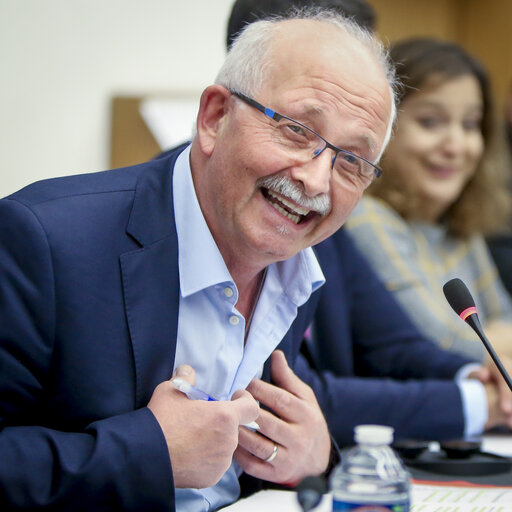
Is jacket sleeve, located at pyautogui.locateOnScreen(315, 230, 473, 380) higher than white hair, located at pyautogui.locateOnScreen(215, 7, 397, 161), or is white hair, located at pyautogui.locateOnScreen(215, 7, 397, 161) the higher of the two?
white hair, located at pyautogui.locateOnScreen(215, 7, 397, 161)

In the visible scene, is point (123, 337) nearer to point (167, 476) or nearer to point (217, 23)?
point (167, 476)

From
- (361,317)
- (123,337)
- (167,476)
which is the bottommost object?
(361,317)

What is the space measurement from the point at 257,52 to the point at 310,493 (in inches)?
27.5

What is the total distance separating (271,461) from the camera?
4.22 ft

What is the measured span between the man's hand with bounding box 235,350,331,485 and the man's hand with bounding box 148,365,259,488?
0.15 m

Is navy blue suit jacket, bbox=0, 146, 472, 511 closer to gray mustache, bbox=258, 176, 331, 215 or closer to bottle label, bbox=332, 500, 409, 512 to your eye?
gray mustache, bbox=258, 176, 331, 215

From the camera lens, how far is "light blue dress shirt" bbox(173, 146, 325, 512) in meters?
1.25

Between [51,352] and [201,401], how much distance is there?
21 cm

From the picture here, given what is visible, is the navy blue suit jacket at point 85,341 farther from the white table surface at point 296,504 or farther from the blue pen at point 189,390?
the white table surface at point 296,504

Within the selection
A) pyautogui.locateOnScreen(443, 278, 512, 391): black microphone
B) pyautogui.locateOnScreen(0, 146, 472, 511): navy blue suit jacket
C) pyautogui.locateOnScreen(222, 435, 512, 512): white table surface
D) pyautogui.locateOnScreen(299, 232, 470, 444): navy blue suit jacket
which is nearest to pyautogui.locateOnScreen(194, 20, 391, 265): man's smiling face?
pyautogui.locateOnScreen(0, 146, 472, 511): navy blue suit jacket

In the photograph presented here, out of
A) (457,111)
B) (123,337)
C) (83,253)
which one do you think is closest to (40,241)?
(83,253)

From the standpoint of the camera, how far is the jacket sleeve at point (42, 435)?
40.8 inches

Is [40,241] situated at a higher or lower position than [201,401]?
higher

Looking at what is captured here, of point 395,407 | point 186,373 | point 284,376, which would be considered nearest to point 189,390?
point 186,373
